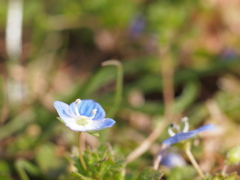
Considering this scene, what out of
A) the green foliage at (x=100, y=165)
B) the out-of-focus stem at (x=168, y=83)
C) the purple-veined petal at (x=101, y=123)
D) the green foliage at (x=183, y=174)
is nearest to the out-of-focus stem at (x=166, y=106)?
the out-of-focus stem at (x=168, y=83)

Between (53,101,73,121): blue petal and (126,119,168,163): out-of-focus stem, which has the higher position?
(53,101,73,121): blue petal

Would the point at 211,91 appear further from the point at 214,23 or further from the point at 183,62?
the point at 214,23

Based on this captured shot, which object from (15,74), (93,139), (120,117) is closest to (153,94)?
(120,117)

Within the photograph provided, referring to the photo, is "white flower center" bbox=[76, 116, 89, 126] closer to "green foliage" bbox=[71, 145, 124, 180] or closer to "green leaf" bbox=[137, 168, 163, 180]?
"green foliage" bbox=[71, 145, 124, 180]

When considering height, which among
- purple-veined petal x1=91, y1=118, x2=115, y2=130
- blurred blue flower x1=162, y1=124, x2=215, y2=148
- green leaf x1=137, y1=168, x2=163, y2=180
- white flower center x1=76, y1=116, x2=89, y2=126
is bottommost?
green leaf x1=137, y1=168, x2=163, y2=180

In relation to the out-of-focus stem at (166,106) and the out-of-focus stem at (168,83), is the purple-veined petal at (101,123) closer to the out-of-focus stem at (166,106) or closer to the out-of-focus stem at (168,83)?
the out-of-focus stem at (166,106)

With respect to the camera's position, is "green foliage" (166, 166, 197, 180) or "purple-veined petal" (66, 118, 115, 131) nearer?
"purple-veined petal" (66, 118, 115, 131)

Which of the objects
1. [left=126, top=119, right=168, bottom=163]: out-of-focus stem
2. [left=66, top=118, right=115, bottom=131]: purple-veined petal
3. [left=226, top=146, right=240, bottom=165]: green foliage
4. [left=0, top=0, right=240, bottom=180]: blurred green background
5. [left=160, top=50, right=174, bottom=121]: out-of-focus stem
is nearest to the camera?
[left=66, top=118, right=115, bottom=131]: purple-veined petal

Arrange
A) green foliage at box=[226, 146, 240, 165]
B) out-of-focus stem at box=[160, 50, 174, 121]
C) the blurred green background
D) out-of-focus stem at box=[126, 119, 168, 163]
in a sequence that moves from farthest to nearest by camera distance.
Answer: out-of-focus stem at box=[160, 50, 174, 121] < the blurred green background < out-of-focus stem at box=[126, 119, 168, 163] < green foliage at box=[226, 146, 240, 165]

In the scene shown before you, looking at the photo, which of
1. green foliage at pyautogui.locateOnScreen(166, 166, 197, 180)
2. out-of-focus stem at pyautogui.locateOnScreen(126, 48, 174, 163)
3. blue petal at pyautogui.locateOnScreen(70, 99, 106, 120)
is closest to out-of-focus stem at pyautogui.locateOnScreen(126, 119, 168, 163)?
out-of-focus stem at pyautogui.locateOnScreen(126, 48, 174, 163)
